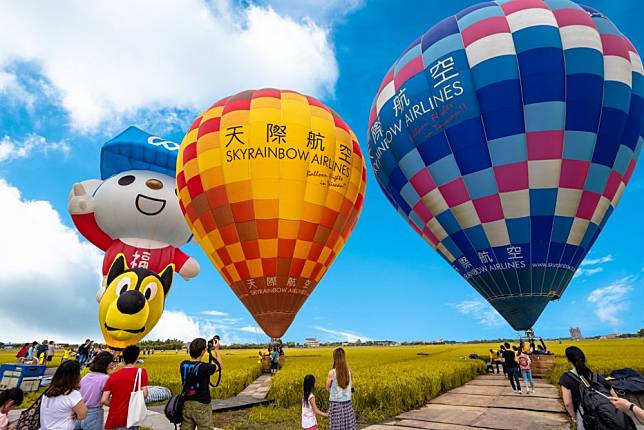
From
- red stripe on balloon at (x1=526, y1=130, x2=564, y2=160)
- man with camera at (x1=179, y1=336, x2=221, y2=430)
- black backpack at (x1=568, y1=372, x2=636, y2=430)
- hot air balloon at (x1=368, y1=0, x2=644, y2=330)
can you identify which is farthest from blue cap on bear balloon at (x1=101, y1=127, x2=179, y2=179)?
black backpack at (x1=568, y1=372, x2=636, y2=430)

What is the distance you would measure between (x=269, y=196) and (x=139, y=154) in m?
9.60

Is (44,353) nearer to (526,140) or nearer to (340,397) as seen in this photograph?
(340,397)

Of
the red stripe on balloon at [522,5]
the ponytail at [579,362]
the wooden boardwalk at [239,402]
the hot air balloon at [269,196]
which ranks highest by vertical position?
the red stripe on balloon at [522,5]

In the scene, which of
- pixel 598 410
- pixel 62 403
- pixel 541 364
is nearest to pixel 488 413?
pixel 598 410

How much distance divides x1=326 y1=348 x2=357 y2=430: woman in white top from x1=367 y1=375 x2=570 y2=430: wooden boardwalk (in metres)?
2.09

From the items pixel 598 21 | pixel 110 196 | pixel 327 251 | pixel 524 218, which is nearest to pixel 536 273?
pixel 524 218

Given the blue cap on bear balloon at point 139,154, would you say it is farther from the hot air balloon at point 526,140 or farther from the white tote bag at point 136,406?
the white tote bag at point 136,406

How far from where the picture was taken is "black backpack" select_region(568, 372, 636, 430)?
3666 mm

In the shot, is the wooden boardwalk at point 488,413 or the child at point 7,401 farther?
the wooden boardwalk at point 488,413

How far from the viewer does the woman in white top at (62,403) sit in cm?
372

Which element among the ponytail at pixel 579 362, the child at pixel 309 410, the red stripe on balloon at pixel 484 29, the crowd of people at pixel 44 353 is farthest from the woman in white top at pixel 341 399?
the crowd of people at pixel 44 353

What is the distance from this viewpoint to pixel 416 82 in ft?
47.6

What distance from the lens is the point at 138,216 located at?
18.2m

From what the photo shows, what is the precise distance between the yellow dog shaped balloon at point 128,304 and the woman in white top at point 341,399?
11.3 metres
